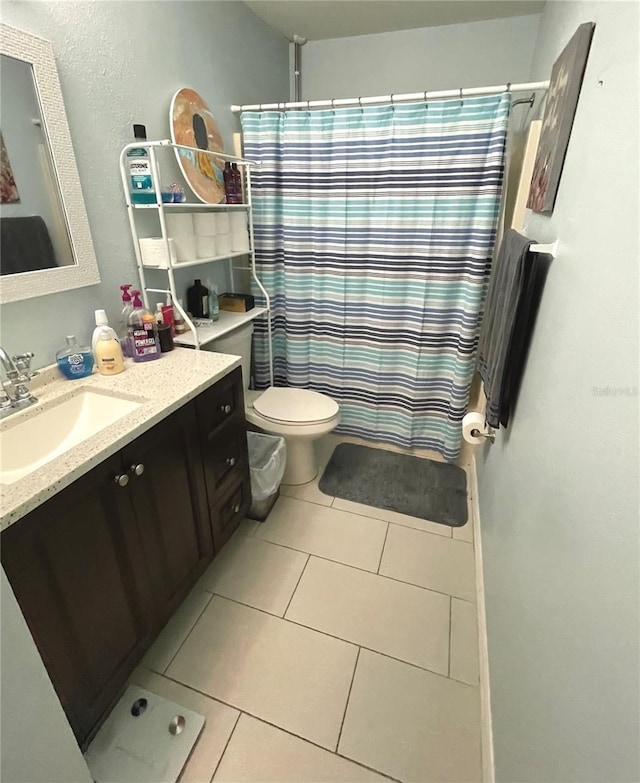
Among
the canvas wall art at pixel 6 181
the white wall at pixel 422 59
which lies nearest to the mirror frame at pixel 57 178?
the canvas wall art at pixel 6 181

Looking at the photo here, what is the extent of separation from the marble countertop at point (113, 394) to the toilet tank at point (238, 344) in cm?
26

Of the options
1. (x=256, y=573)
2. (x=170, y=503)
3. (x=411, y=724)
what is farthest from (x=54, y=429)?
(x=411, y=724)

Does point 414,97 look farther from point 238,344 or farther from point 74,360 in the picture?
point 74,360

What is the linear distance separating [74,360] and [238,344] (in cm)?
79

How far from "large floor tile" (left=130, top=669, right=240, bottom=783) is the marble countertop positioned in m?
0.85

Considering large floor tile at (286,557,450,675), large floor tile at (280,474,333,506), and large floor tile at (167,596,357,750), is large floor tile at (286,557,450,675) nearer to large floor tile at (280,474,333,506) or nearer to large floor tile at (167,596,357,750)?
large floor tile at (167,596,357,750)

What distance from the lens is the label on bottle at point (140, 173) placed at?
1.39 meters

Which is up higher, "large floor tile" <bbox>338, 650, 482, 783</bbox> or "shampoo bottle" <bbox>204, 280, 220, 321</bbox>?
"shampoo bottle" <bbox>204, 280, 220, 321</bbox>

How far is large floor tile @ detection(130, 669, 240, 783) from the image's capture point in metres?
1.08

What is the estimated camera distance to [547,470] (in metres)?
0.88

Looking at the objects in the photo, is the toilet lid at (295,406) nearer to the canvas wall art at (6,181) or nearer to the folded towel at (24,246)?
the folded towel at (24,246)

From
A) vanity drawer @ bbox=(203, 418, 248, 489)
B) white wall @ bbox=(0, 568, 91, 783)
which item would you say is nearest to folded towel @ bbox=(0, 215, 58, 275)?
vanity drawer @ bbox=(203, 418, 248, 489)

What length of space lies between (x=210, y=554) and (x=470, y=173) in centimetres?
193

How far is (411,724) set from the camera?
3.85ft
